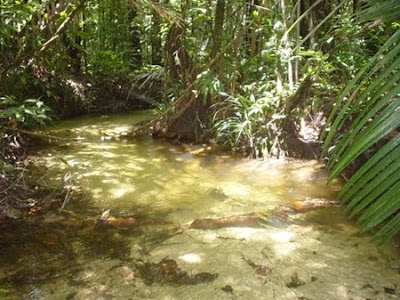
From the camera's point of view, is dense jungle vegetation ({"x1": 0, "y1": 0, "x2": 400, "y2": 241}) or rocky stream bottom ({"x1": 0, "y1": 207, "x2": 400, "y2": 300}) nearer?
rocky stream bottom ({"x1": 0, "y1": 207, "x2": 400, "y2": 300})

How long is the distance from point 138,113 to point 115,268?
17.3ft

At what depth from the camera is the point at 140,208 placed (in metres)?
2.75

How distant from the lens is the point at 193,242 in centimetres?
224

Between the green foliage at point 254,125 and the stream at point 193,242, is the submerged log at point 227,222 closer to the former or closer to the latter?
the stream at point 193,242

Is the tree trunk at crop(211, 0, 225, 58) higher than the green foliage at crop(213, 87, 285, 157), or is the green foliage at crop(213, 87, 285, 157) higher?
the tree trunk at crop(211, 0, 225, 58)

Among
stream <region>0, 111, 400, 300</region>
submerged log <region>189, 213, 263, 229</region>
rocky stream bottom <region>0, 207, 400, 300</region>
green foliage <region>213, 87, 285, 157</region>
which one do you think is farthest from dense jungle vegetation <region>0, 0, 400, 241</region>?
submerged log <region>189, 213, 263, 229</region>

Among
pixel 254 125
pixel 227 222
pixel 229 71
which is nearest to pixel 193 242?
pixel 227 222

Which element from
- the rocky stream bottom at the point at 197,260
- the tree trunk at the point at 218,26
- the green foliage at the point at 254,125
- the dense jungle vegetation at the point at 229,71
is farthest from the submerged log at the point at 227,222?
the tree trunk at the point at 218,26

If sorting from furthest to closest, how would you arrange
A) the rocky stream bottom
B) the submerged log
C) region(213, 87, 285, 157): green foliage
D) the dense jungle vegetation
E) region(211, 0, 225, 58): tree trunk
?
region(211, 0, 225, 58): tree trunk, region(213, 87, 285, 157): green foliage, the dense jungle vegetation, the submerged log, the rocky stream bottom

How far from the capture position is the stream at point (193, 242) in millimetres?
1799

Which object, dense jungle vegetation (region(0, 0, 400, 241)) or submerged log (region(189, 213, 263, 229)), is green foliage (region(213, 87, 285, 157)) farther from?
submerged log (region(189, 213, 263, 229))

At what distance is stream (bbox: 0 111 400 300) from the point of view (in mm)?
1799

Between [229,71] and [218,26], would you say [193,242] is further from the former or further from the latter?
[218,26]

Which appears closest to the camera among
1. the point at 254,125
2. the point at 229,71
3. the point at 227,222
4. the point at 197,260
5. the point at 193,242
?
the point at 197,260
